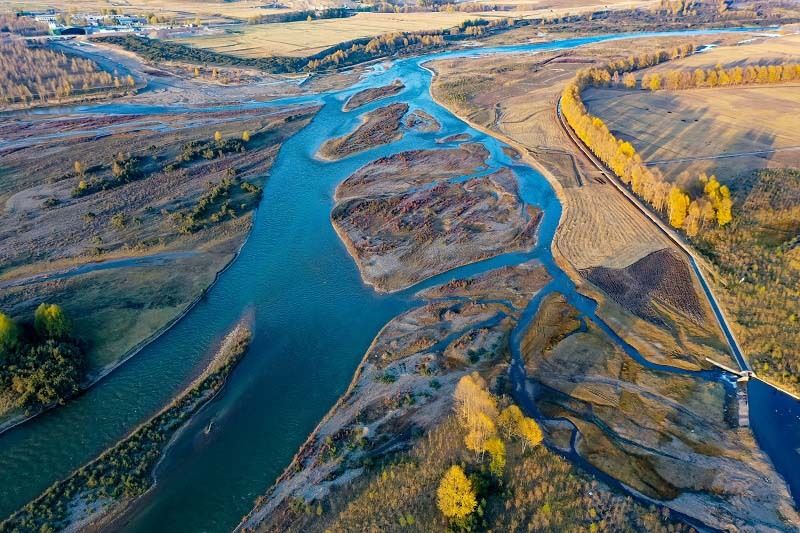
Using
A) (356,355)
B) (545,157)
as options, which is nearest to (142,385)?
(356,355)

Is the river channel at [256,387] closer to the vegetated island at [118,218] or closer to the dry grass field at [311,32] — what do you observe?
the vegetated island at [118,218]

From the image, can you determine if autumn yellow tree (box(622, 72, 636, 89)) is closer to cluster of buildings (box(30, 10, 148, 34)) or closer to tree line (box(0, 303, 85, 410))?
tree line (box(0, 303, 85, 410))

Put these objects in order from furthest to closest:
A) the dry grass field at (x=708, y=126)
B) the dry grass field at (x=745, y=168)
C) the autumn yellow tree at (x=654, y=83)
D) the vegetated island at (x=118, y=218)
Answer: the autumn yellow tree at (x=654, y=83) → the dry grass field at (x=708, y=126) → the vegetated island at (x=118, y=218) → the dry grass field at (x=745, y=168)

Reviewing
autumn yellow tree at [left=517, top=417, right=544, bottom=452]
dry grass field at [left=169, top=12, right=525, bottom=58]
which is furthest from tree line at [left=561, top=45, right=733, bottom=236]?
dry grass field at [left=169, top=12, right=525, bottom=58]

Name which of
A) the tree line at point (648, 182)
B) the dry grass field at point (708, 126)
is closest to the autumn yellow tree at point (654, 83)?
the dry grass field at point (708, 126)

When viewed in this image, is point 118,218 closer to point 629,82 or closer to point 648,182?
point 648,182

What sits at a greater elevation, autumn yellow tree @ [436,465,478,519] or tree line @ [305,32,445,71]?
tree line @ [305,32,445,71]

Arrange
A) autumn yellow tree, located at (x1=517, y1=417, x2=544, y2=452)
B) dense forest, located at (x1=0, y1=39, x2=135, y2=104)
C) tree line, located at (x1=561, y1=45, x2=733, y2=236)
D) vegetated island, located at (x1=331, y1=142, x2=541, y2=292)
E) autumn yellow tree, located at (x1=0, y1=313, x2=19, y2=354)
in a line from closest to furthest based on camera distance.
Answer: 1. autumn yellow tree, located at (x1=517, y1=417, x2=544, y2=452)
2. autumn yellow tree, located at (x1=0, y1=313, x2=19, y2=354)
3. vegetated island, located at (x1=331, y1=142, x2=541, y2=292)
4. tree line, located at (x1=561, y1=45, x2=733, y2=236)
5. dense forest, located at (x1=0, y1=39, x2=135, y2=104)
